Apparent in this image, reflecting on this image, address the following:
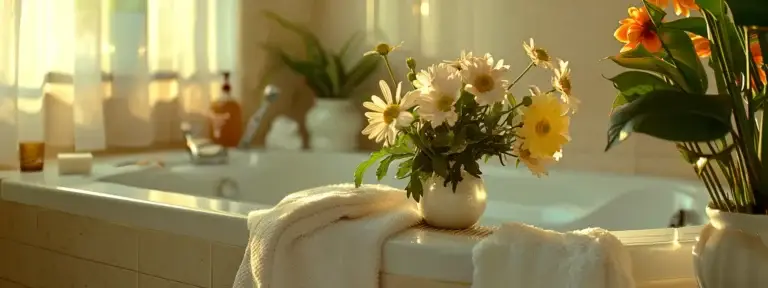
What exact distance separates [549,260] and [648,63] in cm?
27

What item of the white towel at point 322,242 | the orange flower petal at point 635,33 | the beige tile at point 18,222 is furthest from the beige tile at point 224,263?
the orange flower petal at point 635,33

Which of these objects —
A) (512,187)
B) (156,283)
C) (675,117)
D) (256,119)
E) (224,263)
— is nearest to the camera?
(675,117)

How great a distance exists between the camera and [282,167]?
277cm

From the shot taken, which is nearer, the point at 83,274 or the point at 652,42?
the point at 652,42

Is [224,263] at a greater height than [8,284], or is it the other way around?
[224,263]

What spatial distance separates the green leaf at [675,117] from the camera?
0.91m

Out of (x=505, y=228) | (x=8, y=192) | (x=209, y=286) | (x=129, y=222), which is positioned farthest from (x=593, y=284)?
(x=8, y=192)

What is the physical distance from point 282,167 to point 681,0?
6.02 ft

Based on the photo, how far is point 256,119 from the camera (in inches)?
110

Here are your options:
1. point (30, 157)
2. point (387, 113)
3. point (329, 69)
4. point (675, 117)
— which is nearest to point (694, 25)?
point (675, 117)

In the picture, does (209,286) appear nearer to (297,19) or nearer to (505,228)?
(505,228)

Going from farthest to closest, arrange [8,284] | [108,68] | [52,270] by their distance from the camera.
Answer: [108,68], [8,284], [52,270]

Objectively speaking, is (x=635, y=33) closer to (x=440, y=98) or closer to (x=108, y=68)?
(x=440, y=98)

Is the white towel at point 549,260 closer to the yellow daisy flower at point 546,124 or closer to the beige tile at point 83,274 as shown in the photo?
the yellow daisy flower at point 546,124
